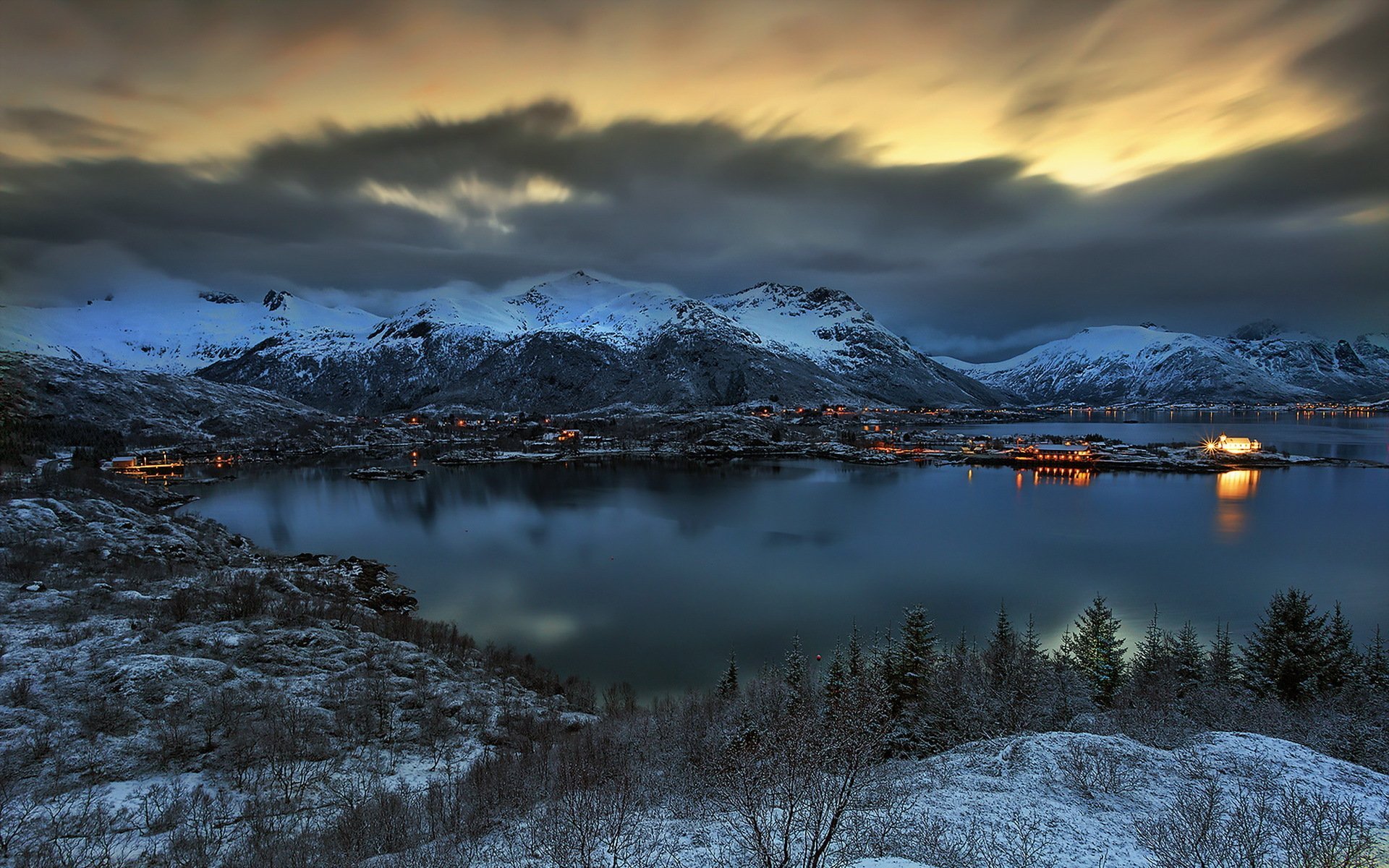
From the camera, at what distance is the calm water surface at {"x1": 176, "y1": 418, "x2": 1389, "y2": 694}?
30.9 metres

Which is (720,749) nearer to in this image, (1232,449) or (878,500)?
(878,500)

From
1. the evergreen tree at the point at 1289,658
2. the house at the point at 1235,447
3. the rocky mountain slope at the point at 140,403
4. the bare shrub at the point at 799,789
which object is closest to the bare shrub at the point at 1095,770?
the bare shrub at the point at 799,789

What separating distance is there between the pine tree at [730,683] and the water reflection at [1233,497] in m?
51.0

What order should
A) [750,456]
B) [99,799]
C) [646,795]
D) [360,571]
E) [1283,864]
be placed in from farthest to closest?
1. [750,456]
2. [360,571]
3. [646,795]
4. [99,799]
5. [1283,864]

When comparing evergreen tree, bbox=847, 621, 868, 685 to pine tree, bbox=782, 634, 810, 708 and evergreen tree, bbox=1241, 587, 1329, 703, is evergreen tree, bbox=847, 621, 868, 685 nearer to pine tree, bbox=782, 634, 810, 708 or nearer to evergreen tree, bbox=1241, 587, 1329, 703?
pine tree, bbox=782, 634, 810, 708

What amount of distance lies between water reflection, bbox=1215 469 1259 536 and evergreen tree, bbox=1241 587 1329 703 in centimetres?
3701

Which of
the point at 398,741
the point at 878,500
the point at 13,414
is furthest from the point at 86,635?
the point at 13,414

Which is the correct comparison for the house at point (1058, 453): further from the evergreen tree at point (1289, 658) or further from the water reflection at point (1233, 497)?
the evergreen tree at point (1289, 658)

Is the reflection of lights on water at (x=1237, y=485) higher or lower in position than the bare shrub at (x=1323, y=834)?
lower

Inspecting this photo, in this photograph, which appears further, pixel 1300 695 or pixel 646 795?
pixel 1300 695

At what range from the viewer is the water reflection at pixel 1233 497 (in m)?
52.2

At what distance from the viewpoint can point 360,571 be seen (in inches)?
1503

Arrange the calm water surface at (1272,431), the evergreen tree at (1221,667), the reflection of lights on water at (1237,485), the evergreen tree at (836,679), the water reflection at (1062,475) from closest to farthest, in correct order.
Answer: the evergreen tree at (836,679), the evergreen tree at (1221,667), the reflection of lights on water at (1237,485), the water reflection at (1062,475), the calm water surface at (1272,431)

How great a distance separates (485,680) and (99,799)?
10.8 meters
